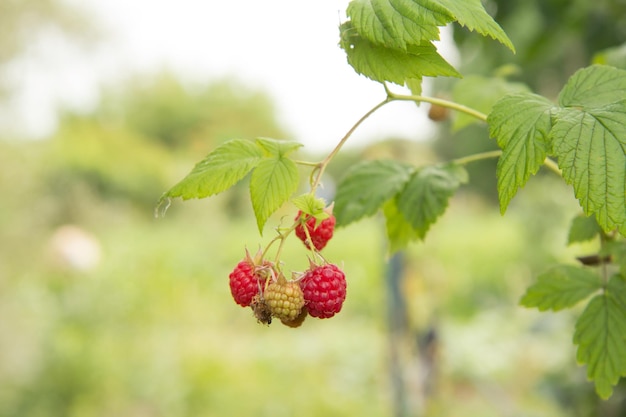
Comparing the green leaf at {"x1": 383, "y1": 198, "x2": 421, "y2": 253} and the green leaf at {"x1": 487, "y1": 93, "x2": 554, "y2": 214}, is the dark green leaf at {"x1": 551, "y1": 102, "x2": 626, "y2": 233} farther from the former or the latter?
the green leaf at {"x1": 383, "y1": 198, "x2": 421, "y2": 253}

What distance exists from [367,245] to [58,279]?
346cm

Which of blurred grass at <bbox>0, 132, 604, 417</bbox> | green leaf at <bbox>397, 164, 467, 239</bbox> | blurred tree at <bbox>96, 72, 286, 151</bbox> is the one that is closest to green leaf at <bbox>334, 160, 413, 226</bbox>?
green leaf at <bbox>397, 164, 467, 239</bbox>

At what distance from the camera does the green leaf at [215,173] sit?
583mm

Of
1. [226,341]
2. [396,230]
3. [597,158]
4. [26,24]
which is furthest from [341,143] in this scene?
[26,24]

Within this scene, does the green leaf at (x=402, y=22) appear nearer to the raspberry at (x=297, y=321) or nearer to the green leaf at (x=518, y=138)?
the green leaf at (x=518, y=138)

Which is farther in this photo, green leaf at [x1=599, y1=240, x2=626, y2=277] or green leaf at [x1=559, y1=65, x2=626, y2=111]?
green leaf at [x1=599, y1=240, x2=626, y2=277]

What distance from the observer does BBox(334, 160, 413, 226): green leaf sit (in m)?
0.79

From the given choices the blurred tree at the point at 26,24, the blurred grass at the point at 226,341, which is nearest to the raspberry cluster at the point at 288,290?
the blurred grass at the point at 226,341

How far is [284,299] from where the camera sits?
580 mm

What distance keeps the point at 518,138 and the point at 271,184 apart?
A: 0.20m

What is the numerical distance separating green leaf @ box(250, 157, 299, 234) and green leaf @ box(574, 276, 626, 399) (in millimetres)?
357

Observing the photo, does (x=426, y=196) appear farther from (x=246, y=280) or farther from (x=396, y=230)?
(x=246, y=280)

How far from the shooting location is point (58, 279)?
545cm

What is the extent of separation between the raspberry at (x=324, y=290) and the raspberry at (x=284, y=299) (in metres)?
0.01
